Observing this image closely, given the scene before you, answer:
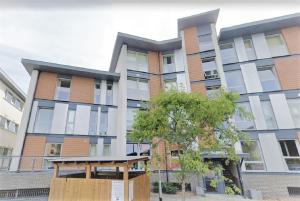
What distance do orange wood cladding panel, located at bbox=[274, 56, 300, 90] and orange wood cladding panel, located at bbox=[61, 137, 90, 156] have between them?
1367 centimetres

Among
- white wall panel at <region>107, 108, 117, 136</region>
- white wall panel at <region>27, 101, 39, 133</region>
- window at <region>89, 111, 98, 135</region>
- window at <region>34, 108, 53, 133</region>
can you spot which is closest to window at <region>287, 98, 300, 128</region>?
white wall panel at <region>107, 108, 117, 136</region>

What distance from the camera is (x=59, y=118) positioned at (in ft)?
37.2

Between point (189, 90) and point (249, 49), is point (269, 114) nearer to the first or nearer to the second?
point (249, 49)

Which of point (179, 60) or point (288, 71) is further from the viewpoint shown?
point (179, 60)

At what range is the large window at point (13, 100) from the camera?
14459 millimetres

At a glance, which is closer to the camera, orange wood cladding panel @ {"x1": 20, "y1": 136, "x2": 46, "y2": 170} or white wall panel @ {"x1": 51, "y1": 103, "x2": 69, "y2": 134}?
orange wood cladding panel @ {"x1": 20, "y1": 136, "x2": 46, "y2": 170}

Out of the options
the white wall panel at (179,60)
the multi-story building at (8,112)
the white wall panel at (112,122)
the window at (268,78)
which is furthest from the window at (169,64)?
the multi-story building at (8,112)

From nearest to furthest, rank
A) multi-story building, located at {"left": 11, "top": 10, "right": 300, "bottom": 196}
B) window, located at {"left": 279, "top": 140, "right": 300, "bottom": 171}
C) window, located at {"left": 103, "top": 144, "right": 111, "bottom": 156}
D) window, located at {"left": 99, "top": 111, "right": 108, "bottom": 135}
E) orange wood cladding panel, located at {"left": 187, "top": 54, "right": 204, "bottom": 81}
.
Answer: window, located at {"left": 279, "top": 140, "right": 300, "bottom": 171}, multi-story building, located at {"left": 11, "top": 10, "right": 300, "bottom": 196}, window, located at {"left": 103, "top": 144, "right": 111, "bottom": 156}, window, located at {"left": 99, "top": 111, "right": 108, "bottom": 135}, orange wood cladding panel, located at {"left": 187, "top": 54, "right": 204, "bottom": 81}

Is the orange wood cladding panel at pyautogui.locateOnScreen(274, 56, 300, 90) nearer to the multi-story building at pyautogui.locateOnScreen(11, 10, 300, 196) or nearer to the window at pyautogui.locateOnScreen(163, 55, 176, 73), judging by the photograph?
the multi-story building at pyautogui.locateOnScreen(11, 10, 300, 196)

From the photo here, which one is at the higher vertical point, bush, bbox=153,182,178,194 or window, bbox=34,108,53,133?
window, bbox=34,108,53,133

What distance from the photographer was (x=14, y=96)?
15.7m

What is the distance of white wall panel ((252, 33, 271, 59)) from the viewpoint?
11734 millimetres

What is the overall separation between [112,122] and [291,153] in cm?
1158

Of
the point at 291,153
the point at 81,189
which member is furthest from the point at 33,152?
the point at 291,153
